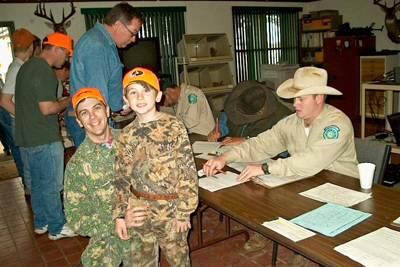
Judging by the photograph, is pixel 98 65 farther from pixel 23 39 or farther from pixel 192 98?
pixel 23 39

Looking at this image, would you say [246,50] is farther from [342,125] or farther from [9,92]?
[342,125]

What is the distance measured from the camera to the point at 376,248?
48.0 inches

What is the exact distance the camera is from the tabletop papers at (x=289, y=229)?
1346 millimetres

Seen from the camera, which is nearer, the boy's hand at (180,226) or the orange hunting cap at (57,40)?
the boy's hand at (180,226)

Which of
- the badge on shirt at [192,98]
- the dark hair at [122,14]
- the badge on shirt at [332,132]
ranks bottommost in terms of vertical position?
the badge on shirt at [332,132]

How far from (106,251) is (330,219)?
1100mm

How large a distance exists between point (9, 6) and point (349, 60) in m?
6.44

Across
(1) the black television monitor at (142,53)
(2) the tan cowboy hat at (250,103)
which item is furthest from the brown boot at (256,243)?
(1) the black television monitor at (142,53)

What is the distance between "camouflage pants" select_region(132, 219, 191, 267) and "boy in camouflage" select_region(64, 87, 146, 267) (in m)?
0.07

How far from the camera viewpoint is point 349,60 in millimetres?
7535

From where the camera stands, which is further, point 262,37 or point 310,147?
point 262,37

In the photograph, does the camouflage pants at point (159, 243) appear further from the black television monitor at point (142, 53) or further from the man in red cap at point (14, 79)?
the black television monitor at point (142, 53)

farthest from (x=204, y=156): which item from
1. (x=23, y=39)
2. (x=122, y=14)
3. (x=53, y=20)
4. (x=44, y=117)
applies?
(x=53, y=20)

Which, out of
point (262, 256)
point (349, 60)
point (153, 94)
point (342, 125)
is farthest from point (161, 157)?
point (349, 60)
